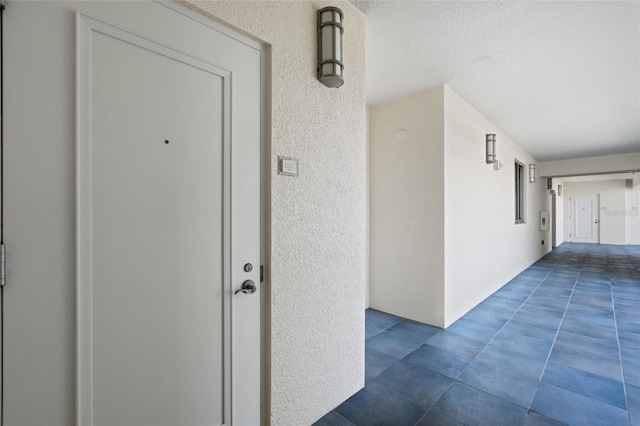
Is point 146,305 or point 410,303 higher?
point 146,305

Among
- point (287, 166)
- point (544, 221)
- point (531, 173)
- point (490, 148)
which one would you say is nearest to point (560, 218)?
point (544, 221)

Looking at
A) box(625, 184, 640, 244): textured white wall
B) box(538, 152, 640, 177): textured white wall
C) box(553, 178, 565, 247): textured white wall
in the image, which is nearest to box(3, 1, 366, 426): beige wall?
→ box(538, 152, 640, 177): textured white wall

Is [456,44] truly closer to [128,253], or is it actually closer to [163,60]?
[163,60]

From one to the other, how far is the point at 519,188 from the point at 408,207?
457 centimetres

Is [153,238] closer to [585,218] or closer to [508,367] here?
[508,367]

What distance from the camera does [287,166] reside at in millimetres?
1512

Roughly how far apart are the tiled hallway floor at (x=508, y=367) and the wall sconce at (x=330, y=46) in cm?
205

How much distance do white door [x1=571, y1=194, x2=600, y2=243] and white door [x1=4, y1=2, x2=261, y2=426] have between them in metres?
15.5

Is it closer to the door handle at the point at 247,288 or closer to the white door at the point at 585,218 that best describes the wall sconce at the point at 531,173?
the door handle at the point at 247,288

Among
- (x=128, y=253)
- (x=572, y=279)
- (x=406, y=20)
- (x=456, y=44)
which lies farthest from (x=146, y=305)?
(x=572, y=279)

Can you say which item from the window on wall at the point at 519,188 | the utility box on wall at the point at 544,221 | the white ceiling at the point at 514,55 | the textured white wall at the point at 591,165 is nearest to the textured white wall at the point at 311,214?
the white ceiling at the point at 514,55

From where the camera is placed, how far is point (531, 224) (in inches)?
259

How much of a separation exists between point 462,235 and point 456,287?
62cm

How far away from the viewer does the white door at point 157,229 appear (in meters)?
0.97
